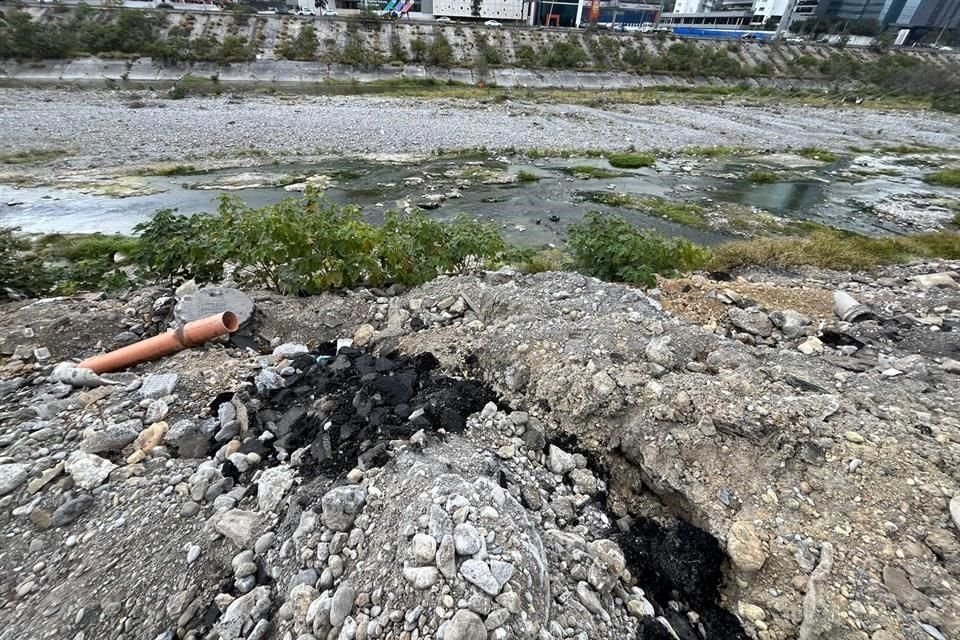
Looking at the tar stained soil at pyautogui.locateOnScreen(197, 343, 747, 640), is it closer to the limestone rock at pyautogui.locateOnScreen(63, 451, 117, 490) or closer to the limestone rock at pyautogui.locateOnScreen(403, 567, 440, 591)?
the limestone rock at pyautogui.locateOnScreen(63, 451, 117, 490)

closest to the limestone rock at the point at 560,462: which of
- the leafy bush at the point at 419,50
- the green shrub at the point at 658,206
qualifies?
the green shrub at the point at 658,206

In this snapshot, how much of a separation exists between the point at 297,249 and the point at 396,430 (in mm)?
3492

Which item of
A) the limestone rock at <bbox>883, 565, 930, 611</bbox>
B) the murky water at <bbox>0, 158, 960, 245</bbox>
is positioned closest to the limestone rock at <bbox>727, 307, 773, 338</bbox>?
the limestone rock at <bbox>883, 565, 930, 611</bbox>

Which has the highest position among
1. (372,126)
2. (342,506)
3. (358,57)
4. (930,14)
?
(930,14)

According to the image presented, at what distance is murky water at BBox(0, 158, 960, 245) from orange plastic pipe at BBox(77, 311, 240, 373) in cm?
845

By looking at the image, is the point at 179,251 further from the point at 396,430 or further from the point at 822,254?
the point at 822,254

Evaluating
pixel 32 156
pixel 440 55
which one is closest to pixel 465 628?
pixel 32 156

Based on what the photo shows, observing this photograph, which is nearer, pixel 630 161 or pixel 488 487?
pixel 488 487

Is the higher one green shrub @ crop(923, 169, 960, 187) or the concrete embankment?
green shrub @ crop(923, 169, 960, 187)

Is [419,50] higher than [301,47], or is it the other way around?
[419,50]

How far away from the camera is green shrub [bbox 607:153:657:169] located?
65.2 ft

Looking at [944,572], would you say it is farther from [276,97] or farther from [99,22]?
[99,22]

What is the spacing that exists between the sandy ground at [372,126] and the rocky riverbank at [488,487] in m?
18.0

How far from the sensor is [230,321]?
5.15 meters
